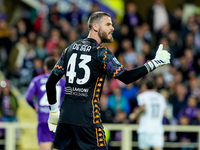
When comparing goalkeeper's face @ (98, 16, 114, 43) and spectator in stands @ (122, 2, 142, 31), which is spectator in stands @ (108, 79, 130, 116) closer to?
spectator in stands @ (122, 2, 142, 31)

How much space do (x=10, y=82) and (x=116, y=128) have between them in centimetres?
391

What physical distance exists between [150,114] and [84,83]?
17.7 feet

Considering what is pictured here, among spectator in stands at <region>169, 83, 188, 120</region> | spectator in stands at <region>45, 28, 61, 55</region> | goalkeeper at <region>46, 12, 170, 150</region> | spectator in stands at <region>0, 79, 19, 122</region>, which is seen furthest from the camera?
spectator in stands at <region>45, 28, 61, 55</region>

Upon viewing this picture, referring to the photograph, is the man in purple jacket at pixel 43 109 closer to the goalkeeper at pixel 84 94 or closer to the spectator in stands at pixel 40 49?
the goalkeeper at pixel 84 94

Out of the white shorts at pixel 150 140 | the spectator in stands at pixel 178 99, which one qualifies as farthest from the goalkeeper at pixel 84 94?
the spectator in stands at pixel 178 99

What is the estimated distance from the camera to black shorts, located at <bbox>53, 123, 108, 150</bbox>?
5.65m

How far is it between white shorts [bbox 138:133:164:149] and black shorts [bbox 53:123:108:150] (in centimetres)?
549

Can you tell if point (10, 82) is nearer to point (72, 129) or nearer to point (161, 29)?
point (161, 29)

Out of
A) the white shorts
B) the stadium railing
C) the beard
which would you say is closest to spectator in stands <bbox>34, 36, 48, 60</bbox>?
the stadium railing

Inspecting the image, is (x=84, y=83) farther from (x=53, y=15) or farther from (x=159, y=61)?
(x=53, y=15)

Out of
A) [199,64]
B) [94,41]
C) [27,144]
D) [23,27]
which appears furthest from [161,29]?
[94,41]

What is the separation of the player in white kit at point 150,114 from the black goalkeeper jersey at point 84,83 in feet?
16.8

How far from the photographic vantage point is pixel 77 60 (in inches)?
226

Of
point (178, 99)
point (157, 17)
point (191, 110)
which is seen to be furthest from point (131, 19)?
point (191, 110)
